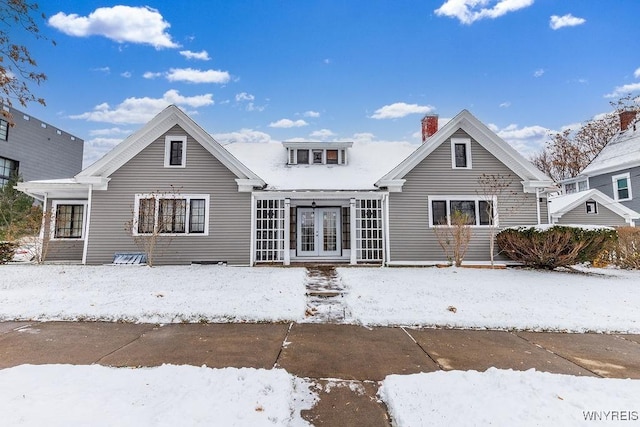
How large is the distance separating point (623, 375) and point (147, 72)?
17.7 metres

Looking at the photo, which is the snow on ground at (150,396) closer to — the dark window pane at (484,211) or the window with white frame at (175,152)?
the window with white frame at (175,152)

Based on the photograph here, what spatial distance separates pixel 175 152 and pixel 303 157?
5568mm

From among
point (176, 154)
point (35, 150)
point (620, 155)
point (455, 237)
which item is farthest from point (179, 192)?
point (620, 155)

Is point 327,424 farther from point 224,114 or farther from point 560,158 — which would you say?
point 560,158

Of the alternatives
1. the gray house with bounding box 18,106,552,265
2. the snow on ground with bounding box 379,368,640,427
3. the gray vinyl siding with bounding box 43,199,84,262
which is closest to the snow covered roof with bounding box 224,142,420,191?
the gray house with bounding box 18,106,552,265

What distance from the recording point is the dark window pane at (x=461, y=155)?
40.4 feet

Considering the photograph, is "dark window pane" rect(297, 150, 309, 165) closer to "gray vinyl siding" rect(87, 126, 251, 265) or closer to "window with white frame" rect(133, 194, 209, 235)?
"gray vinyl siding" rect(87, 126, 251, 265)

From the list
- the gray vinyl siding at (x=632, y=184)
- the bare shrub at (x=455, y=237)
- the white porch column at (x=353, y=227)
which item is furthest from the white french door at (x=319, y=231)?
the gray vinyl siding at (x=632, y=184)

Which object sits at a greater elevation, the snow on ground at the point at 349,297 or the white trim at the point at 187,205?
the white trim at the point at 187,205

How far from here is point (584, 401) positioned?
276 centimetres

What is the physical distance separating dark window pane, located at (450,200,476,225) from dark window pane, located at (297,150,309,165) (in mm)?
6656

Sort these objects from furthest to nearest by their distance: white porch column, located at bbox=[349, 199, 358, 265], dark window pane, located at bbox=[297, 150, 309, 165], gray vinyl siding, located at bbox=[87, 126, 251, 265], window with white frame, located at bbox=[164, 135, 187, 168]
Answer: dark window pane, located at bbox=[297, 150, 309, 165]
white porch column, located at bbox=[349, 199, 358, 265]
window with white frame, located at bbox=[164, 135, 187, 168]
gray vinyl siding, located at bbox=[87, 126, 251, 265]

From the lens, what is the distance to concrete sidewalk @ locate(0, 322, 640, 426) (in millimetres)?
3311

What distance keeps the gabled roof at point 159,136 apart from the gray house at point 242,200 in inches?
1.4
